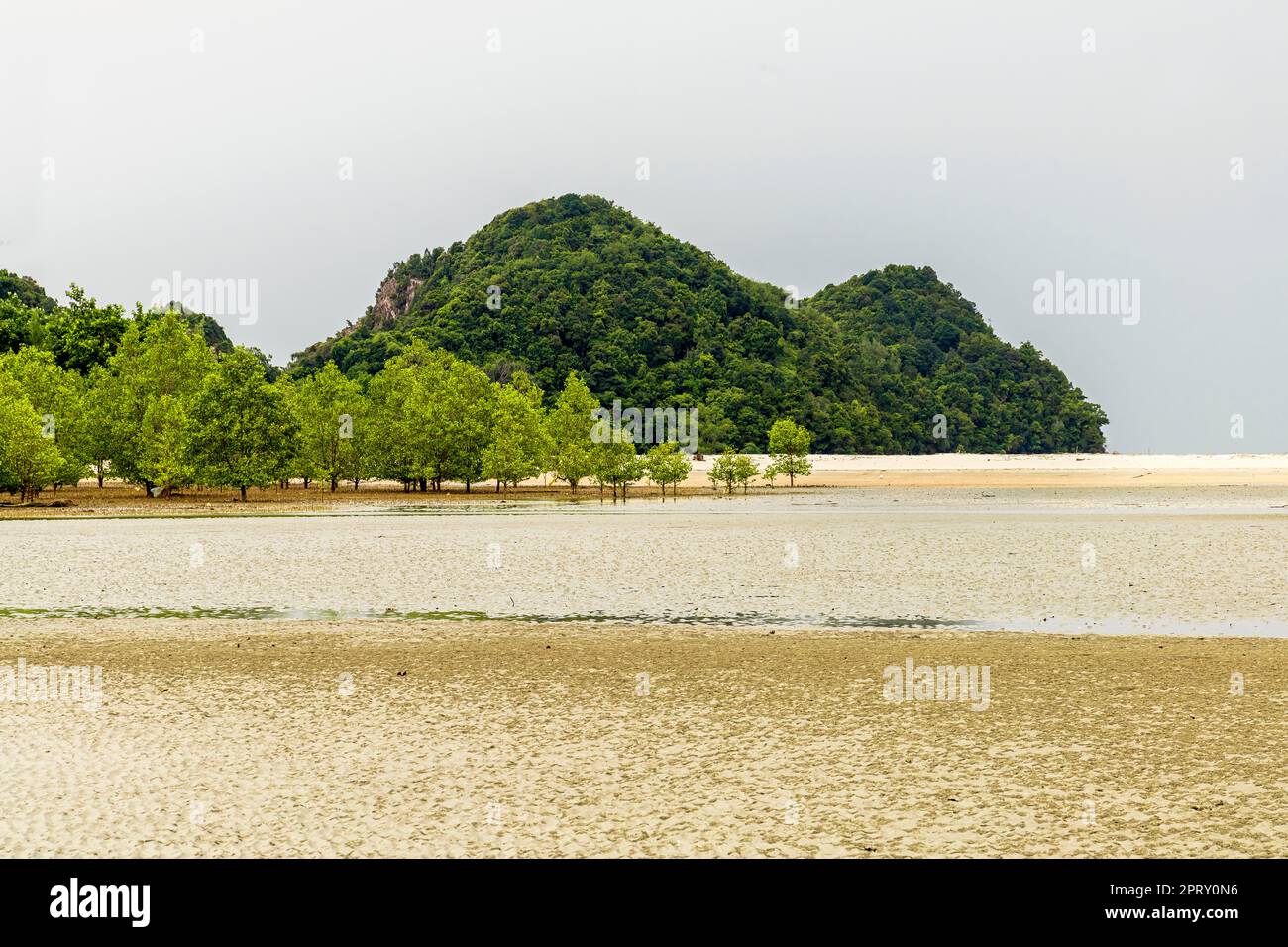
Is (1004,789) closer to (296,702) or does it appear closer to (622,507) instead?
(296,702)

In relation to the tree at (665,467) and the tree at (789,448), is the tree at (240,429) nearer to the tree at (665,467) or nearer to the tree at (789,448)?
the tree at (665,467)

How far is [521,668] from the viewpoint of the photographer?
609 inches

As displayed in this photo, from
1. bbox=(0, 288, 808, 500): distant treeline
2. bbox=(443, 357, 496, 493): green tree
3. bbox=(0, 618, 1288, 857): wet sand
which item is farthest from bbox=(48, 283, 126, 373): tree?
bbox=(0, 618, 1288, 857): wet sand

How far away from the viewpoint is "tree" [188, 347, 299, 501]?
6944 cm

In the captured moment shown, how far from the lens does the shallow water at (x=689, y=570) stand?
21453 millimetres

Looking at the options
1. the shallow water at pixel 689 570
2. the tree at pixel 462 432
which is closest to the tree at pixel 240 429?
the tree at pixel 462 432

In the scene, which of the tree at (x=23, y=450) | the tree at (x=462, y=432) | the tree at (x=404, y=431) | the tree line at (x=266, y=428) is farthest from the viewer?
the tree at (x=462, y=432)

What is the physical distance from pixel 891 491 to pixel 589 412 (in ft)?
88.7

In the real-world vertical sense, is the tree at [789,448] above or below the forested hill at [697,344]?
below

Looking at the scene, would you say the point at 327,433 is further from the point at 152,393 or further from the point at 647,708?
the point at 647,708

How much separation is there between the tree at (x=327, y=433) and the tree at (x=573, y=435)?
16.0 metres

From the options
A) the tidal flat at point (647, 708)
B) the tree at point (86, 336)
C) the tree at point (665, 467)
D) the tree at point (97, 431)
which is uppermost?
the tree at point (86, 336)

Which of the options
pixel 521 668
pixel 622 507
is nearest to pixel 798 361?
pixel 622 507

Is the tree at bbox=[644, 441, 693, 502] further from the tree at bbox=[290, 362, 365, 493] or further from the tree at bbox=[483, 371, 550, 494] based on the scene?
the tree at bbox=[290, 362, 365, 493]
